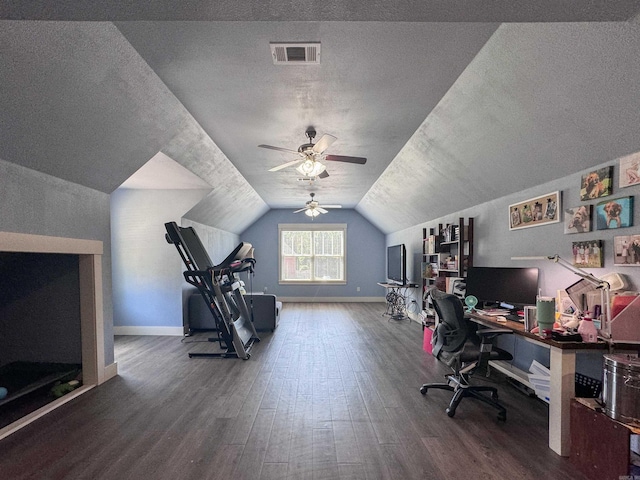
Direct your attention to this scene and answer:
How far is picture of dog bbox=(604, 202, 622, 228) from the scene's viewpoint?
2354 mm

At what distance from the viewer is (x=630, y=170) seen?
89.0 inches

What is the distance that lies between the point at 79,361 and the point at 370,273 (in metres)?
7.49

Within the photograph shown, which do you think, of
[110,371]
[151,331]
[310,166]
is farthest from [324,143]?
[151,331]

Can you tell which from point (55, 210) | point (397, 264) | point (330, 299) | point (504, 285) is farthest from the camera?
point (330, 299)

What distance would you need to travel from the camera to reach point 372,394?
10.4 feet

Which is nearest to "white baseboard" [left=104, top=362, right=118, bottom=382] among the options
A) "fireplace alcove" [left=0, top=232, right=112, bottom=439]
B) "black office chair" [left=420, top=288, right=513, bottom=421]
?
"fireplace alcove" [left=0, top=232, right=112, bottom=439]

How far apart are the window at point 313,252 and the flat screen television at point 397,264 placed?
2031mm

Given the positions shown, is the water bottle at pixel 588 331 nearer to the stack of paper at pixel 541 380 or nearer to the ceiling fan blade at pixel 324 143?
the stack of paper at pixel 541 380

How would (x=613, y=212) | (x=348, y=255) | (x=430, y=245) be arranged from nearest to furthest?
(x=613, y=212)
(x=430, y=245)
(x=348, y=255)

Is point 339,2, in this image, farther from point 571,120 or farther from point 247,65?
point 571,120

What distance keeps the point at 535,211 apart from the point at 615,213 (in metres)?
0.90

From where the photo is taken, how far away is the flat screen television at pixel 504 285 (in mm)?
3223

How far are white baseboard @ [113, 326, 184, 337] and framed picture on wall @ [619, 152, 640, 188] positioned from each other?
584 centimetres

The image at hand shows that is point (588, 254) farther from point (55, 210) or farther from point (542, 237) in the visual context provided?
point (55, 210)
